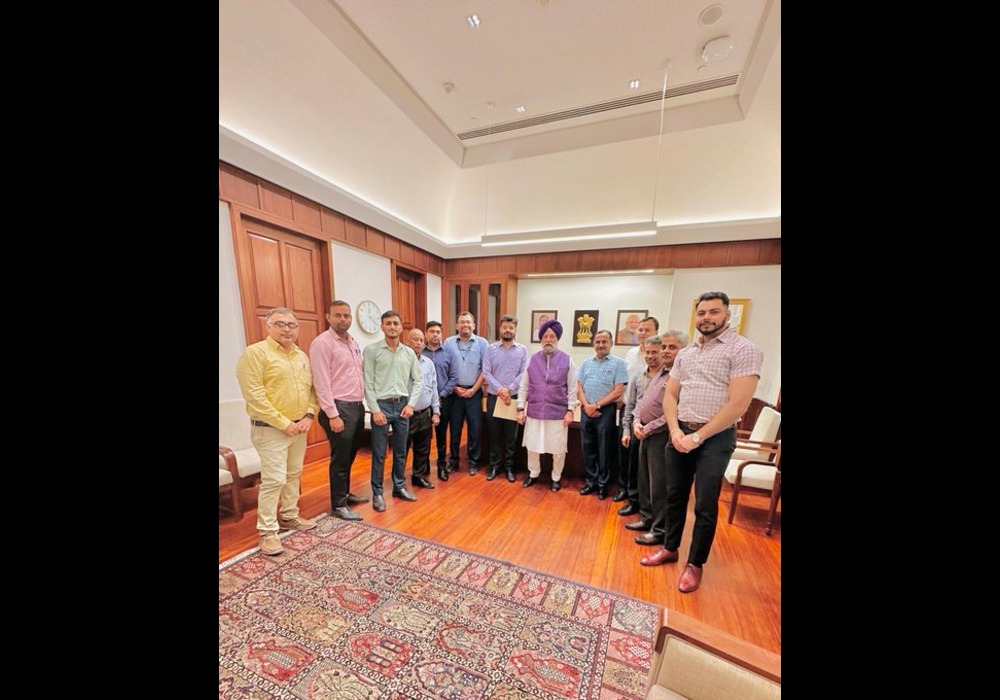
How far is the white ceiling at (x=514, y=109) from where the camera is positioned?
91.7 inches

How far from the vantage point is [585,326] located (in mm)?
5676

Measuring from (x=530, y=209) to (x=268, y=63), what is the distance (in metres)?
3.09

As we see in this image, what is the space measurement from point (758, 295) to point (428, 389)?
14.7 ft

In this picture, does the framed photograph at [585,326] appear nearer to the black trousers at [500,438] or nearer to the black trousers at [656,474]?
the black trousers at [500,438]

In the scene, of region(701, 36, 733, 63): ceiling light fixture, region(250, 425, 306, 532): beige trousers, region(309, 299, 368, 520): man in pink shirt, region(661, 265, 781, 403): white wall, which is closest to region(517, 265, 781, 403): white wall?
region(661, 265, 781, 403): white wall

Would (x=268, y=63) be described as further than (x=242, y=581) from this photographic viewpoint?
Yes

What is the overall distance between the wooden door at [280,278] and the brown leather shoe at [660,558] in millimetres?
3366

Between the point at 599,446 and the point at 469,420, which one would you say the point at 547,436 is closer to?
the point at 599,446

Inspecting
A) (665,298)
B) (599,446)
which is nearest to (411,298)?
(599,446)

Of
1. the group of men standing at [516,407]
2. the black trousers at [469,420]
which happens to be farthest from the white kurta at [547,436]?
the black trousers at [469,420]
